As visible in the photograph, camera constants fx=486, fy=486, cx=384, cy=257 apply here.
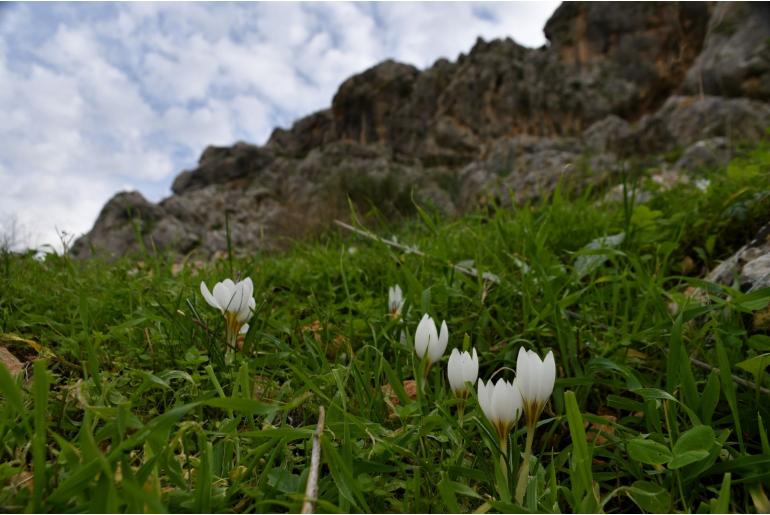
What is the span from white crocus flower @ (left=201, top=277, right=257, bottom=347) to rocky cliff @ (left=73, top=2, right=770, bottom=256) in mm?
6049

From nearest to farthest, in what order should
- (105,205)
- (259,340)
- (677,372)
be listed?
(677,372) < (259,340) < (105,205)

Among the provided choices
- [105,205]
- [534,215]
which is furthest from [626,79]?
[534,215]

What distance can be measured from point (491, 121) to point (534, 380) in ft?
131

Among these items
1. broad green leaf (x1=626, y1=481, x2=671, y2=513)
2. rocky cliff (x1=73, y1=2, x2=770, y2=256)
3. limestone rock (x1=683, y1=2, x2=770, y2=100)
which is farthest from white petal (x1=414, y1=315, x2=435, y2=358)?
limestone rock (x1=683, y1=2, x2=770, y2=100)

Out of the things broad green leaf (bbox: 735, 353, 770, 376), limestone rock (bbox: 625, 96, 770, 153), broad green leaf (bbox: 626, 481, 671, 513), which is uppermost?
limestone rock (bbox: 625, 96, 770, 153)

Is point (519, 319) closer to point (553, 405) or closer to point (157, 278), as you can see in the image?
point (553, 405)

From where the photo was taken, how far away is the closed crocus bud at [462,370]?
104cm

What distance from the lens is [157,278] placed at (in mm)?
1982

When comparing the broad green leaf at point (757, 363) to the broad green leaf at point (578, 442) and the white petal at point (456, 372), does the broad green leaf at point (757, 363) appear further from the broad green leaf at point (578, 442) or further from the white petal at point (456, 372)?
the white petal at point (456, 372)

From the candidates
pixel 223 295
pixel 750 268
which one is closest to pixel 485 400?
pixel 223 295

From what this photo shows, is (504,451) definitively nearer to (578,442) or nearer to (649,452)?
(578,442)

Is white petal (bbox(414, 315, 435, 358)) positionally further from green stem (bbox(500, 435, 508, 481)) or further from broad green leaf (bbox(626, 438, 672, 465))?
broad green leaf (bbox(626, 438, 672, 465))

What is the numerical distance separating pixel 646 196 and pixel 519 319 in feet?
8.81

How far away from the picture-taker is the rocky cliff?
12.6 m
